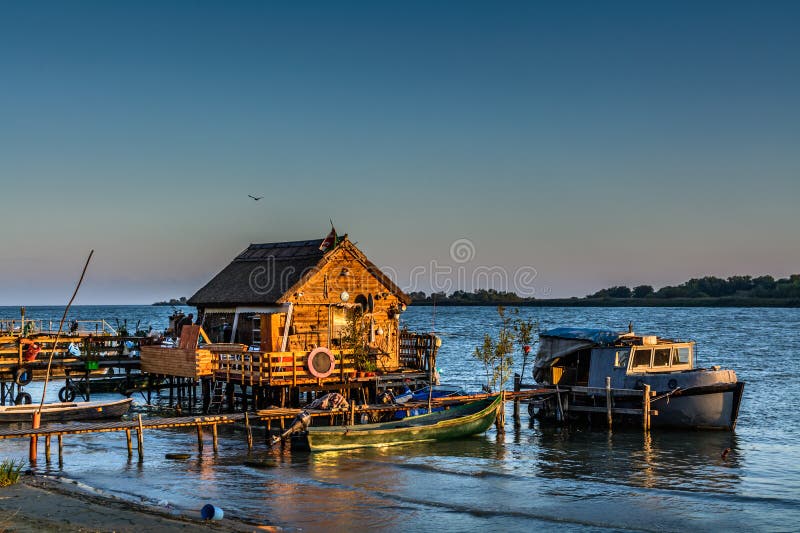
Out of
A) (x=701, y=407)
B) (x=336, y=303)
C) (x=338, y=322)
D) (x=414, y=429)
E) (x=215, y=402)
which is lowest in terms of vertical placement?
(x=414, y=429)

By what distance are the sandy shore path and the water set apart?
145 cm

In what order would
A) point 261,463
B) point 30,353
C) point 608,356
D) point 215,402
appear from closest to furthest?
point 261,463
point 608,356
point 215,402
point 30,353

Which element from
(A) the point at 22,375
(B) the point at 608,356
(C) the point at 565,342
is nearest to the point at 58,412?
(A) the point at 22,375

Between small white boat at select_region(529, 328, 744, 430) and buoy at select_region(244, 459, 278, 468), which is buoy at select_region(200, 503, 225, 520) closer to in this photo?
buoy at select_region(244, 459, 278, 468)

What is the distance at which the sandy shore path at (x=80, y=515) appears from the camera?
19.4m

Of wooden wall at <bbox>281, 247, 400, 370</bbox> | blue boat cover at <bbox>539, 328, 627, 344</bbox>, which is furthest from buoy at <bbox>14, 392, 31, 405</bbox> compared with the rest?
blue boat cover at <bbox>539, 328, 627, 344</bbox>

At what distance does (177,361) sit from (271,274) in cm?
630

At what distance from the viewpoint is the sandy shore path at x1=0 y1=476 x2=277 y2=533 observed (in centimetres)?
1941

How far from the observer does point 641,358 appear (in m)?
37.9

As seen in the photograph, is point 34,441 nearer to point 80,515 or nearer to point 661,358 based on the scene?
point 80,515

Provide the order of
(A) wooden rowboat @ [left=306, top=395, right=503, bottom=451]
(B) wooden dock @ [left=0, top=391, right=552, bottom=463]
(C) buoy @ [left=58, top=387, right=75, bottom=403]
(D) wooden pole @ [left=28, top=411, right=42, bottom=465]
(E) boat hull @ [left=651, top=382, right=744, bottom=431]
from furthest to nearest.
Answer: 1. (C) buoy @ [left=58, top=387, right=75, bottom=403]
2. (E) boat hull @ [left=651, top=382, right=744, bottom=431]
3. (A) wooden rowboat @ [left=306, top=395, right=503, bottom=451]
4. (D) wooden pole @ [left=28, top=411, right=42, bottom=465]
5. (B) wooden dock @ [left=0, top=391, right=552, bottom=463]

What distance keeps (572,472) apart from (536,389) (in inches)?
412

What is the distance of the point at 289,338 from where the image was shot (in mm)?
39156

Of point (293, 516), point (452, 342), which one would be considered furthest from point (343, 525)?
point (452, 342)
